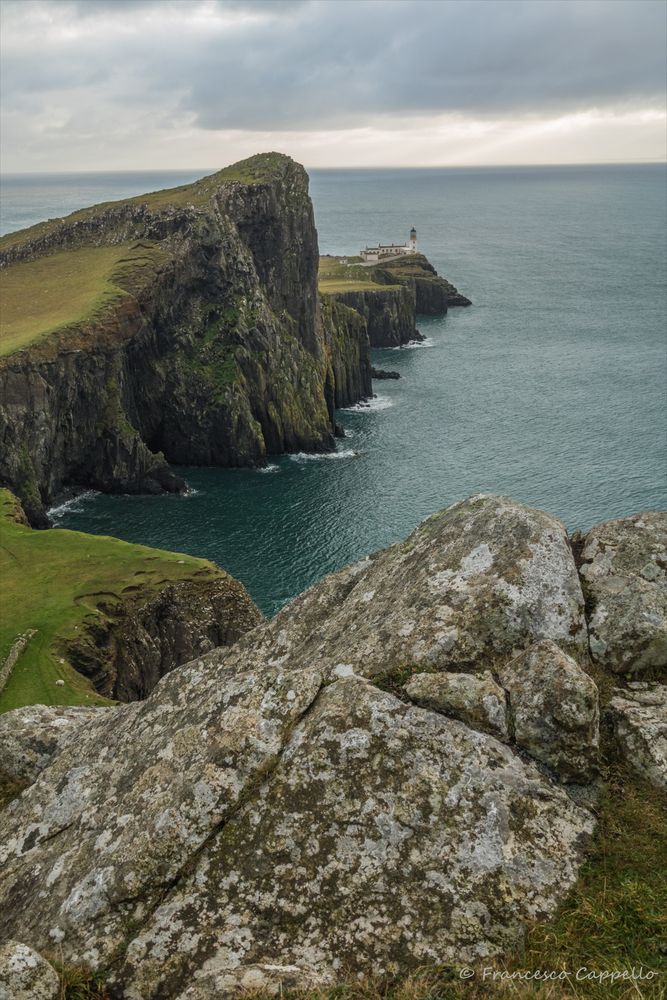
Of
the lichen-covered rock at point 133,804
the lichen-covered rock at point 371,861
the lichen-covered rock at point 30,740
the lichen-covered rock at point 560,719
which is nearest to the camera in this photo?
the lichen-covered rock at point 371,861

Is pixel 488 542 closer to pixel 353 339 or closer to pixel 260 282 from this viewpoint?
pixel 260 282

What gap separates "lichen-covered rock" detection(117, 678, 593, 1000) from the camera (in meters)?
7.92

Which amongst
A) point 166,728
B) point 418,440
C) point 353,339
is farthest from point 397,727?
point 353,339

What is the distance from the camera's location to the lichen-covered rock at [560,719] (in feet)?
30.4

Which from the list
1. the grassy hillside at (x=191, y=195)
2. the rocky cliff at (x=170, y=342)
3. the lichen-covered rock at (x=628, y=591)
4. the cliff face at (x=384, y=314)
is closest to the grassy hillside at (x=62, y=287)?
the rocky cliff at (x=170, y=342)

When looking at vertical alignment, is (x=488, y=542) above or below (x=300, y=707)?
above

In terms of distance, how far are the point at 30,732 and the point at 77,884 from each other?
15.1 feet

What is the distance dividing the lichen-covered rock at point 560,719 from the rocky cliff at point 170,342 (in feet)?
238

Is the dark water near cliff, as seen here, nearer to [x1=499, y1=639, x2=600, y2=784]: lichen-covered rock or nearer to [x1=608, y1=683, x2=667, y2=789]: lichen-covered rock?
[x1=608, y1=683, x2=667, y2=789]: lichen-covered rock

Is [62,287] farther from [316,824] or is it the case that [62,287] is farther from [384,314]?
[316,824]

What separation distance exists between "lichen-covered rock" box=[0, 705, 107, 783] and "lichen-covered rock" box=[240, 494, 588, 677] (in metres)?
3.70

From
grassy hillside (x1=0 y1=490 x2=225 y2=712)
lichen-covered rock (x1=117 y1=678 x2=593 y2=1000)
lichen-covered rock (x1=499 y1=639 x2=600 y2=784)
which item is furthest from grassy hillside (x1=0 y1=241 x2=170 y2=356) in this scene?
lichen-covered rock (x1=499 y1=639 x2=600 y2=784)

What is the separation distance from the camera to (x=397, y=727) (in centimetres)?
939

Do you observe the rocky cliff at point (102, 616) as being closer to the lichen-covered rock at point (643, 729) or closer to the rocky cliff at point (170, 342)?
the lichen-covered rock at point (643, 729)
